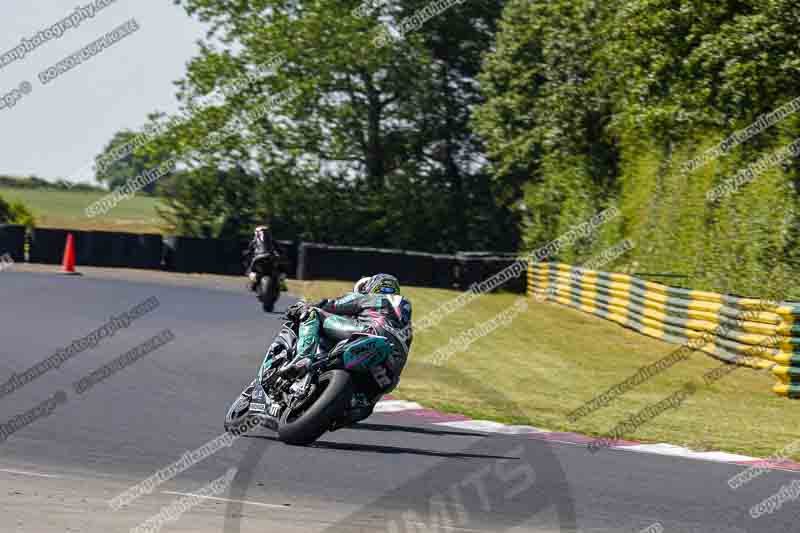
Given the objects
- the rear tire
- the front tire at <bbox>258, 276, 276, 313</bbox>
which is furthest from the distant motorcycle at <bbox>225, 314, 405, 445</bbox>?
the front tire at <bbox>258, 276, 276, 313</bbox>

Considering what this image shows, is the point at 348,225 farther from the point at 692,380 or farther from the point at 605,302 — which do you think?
the point at 692,380

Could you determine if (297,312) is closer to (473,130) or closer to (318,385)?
(318,385)

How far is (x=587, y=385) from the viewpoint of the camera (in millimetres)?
18188

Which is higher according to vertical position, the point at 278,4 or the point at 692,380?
the point at 278,4

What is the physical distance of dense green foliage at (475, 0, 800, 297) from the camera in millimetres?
23516

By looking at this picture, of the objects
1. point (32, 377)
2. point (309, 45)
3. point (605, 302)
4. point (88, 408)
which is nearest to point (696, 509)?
point (88, 408)

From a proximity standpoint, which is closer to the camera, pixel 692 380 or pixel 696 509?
pixel 696 509

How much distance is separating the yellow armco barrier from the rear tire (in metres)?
8.71

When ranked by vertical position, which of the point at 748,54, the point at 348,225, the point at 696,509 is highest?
the point at 748,54

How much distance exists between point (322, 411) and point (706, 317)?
42.6 ft

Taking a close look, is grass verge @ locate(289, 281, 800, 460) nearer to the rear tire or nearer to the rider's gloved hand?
the rider's gloved hand

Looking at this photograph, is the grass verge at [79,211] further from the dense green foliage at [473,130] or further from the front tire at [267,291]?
the front tire at [267,291]

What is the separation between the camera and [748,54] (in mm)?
23984

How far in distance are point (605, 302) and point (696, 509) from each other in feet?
66.1
